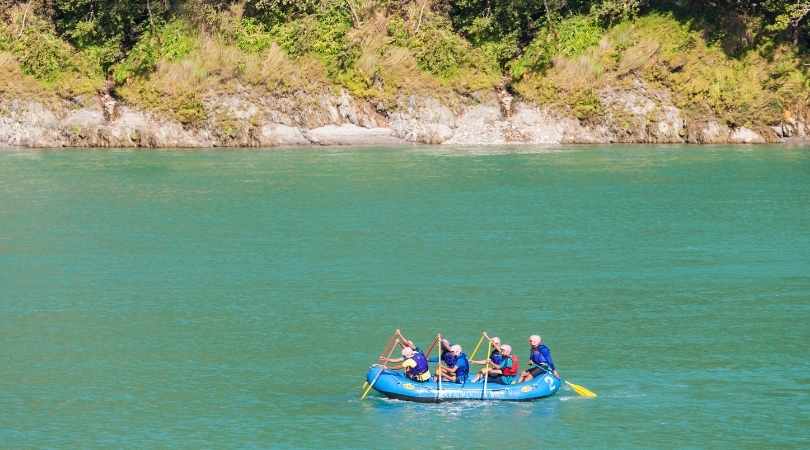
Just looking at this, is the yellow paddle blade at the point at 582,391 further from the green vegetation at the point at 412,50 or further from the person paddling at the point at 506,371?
the green vegetation at the point at 412,50

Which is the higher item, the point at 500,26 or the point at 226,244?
the point at 500,26

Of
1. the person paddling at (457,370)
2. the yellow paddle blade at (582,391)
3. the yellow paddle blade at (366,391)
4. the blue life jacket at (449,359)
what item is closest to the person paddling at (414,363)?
the person paddling at (457,370)

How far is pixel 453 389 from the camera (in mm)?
27828

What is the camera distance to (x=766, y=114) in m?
65.6

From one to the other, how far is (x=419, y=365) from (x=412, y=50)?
43.4m

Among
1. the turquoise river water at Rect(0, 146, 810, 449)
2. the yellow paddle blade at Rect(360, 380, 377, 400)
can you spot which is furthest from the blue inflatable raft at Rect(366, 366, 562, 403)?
the turquoise river water at Rect(0, 146, 810, 449)

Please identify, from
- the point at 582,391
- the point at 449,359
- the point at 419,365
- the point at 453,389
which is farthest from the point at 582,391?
the point at 419,365

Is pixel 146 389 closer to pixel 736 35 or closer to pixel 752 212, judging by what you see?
pixel 752 212

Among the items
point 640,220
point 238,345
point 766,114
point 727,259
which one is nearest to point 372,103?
point 766,114

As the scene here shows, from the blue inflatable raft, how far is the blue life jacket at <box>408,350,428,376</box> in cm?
24

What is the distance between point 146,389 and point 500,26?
151 feet

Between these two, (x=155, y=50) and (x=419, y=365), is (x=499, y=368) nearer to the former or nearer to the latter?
(x=419, y=365)

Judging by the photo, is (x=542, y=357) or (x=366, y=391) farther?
(x=542, y=357)

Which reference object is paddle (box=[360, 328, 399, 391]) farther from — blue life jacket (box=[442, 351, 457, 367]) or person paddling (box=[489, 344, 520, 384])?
person paddling (box=[489, 344, 520, 384])
